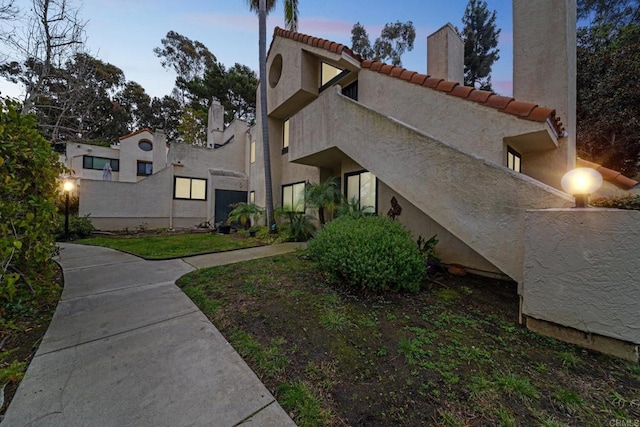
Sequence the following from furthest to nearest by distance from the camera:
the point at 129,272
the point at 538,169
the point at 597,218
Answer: the point at 538,169 < the point at 129,272 < the point at 597,218

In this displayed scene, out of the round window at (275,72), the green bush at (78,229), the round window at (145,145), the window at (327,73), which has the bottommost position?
the green bush at (78,229)

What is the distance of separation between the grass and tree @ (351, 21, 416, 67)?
83.0 feet

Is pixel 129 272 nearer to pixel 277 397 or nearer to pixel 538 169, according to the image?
pixel 277 397

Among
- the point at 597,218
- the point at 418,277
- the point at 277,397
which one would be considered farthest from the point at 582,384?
the point at 277,397

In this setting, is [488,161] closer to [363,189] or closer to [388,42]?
[363,189]

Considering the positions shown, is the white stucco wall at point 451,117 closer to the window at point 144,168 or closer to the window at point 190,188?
the window at point 190,188

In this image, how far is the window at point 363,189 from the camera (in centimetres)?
700

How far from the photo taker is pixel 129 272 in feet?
16.3

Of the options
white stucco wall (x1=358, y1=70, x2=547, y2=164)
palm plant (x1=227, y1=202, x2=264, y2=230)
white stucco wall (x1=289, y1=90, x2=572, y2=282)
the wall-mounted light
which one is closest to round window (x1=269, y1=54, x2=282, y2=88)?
palm plant (x1=227, y1=202, x2=264, y2=230)

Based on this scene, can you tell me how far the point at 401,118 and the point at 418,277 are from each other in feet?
13.9

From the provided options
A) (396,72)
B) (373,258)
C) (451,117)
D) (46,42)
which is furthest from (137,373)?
(46,42)

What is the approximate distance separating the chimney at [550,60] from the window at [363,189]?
399 centimetres

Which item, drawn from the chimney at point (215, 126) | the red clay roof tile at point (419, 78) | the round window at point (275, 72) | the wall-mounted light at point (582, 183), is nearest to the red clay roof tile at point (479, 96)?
the red clay roof tile at point (419, 78)

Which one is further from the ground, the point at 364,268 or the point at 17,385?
the point at 364,268
